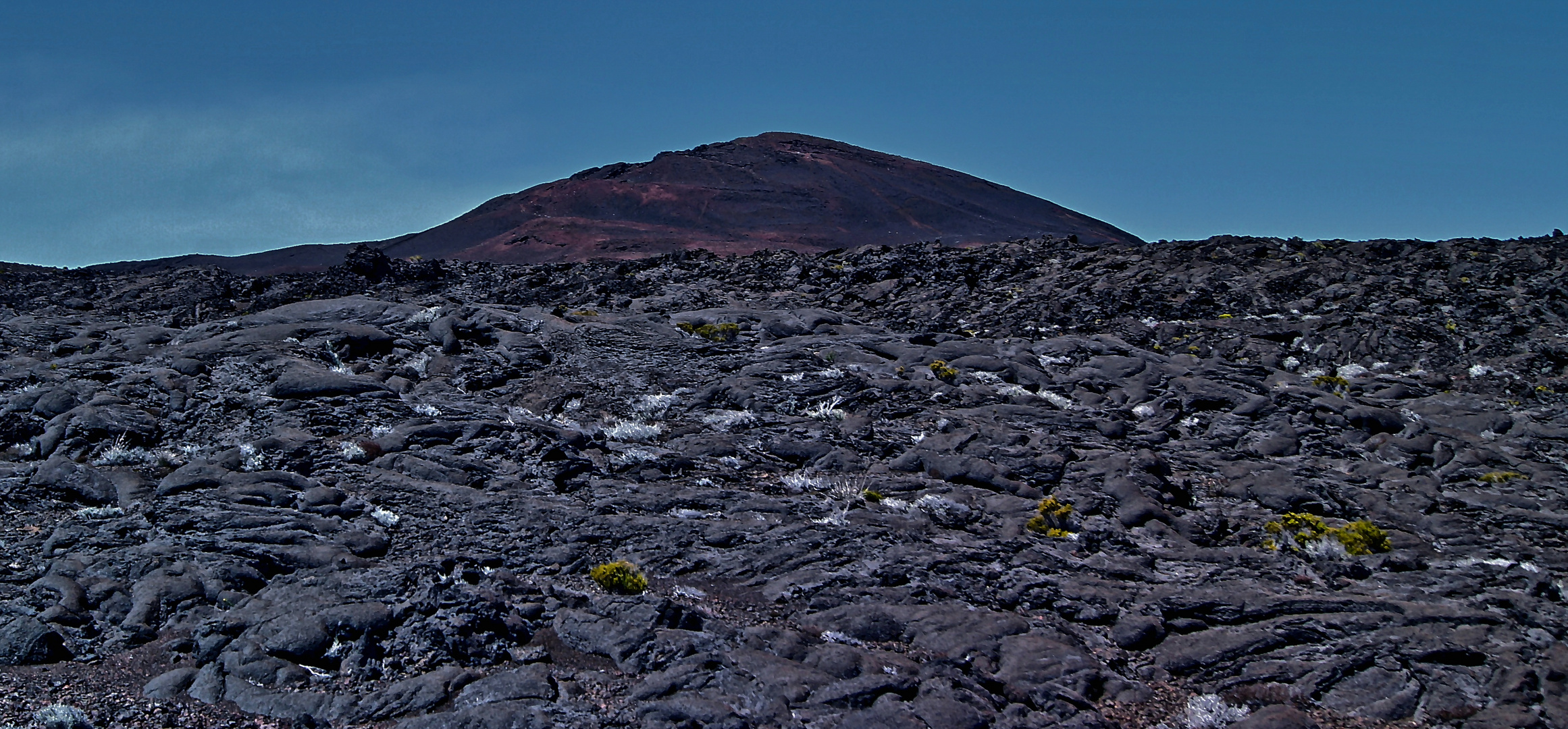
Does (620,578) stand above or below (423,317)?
below

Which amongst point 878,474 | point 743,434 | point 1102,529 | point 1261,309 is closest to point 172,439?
point 743,434

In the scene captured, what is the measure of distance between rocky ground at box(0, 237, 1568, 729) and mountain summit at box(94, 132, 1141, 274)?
3096 centimetres

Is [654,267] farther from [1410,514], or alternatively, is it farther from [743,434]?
[1410,514]

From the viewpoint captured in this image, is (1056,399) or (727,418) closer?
(727,418)

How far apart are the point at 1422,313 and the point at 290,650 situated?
101 ft

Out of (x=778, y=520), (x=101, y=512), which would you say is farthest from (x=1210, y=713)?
(x=101, y=512)

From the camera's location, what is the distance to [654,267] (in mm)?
38531

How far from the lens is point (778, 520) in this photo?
47.0 ft

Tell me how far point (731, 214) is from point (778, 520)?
54410 millimetres

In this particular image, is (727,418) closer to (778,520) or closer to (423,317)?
(778,520)

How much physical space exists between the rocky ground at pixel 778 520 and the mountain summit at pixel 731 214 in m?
31.0

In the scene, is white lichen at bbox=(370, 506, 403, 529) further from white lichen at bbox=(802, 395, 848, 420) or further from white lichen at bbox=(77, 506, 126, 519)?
white lichen at bbox=(802, 395, 848, 420)

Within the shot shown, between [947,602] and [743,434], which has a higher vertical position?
[743,434]

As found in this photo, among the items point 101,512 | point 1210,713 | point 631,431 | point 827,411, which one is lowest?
point 1210,713
